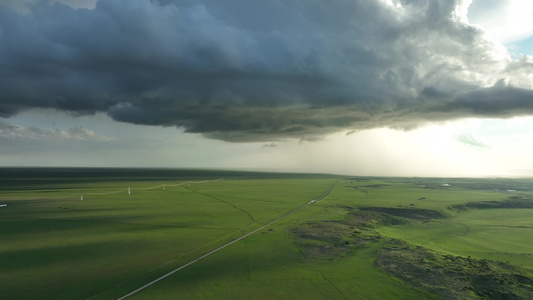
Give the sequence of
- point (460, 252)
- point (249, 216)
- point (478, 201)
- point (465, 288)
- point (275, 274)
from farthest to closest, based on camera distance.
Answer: point (478, 201) → point (249, 216) → point (460, 252) → point (275, 274) → point (465, 288)

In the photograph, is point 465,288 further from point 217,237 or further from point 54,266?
point 54,266

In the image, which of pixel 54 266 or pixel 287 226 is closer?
pixel 54 266

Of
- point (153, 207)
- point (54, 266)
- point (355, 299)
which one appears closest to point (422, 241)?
Result: point (355, 299)

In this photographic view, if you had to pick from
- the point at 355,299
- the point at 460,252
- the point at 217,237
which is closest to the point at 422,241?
the point at 460,252

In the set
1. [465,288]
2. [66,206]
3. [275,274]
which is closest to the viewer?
[465,288]

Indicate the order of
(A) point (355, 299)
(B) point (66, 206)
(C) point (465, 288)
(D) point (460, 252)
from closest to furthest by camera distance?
(A) point (355, 299) < (C) point (465, 288) < (D) point (460, 252) < (B) point (66, 206)

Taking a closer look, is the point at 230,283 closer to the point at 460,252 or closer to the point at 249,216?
the point at 460,252

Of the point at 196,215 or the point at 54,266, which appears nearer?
the point at 54,266

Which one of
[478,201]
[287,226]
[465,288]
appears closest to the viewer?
[465,288]

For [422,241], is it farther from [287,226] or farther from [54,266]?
[54,266]
